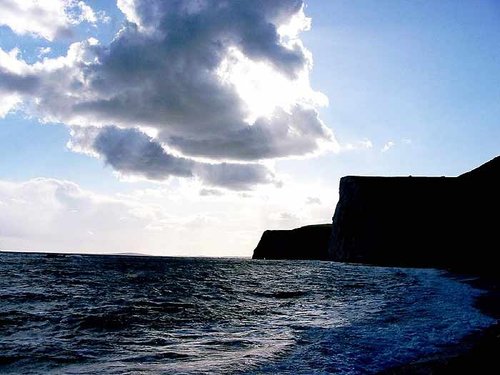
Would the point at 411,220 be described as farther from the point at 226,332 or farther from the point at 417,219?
the point at 226,332

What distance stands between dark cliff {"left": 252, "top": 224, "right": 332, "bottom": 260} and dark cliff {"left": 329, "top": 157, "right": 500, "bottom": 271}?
43.1 metres

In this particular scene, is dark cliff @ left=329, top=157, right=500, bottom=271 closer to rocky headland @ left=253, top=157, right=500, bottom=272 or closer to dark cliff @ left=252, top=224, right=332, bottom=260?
rocky headland @ left=253, top=157, right=500, bottom=272

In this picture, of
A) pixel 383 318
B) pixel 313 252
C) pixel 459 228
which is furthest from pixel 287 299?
pixel 313 252

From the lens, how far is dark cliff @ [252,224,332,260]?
136 metres

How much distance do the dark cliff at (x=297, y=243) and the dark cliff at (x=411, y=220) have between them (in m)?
43.1

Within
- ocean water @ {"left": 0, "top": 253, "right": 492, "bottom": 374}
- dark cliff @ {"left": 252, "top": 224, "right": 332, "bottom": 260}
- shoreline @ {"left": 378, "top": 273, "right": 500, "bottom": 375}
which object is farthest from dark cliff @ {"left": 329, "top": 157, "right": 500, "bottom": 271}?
shoreline @ {"left": 378, "top": 273, "right": 500, "bottom": 375}

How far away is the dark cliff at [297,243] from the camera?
13638cm

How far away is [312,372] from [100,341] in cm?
721

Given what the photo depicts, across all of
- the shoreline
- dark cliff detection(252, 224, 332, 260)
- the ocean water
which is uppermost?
dark cliff detection(252, 224, 332, 260)

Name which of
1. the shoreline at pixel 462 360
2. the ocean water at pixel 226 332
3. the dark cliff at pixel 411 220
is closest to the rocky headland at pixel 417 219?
the dark cliff at pixel 411 220

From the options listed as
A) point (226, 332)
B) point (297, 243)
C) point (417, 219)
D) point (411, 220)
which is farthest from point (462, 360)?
point (297, 243)

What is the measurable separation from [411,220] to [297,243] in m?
64.2

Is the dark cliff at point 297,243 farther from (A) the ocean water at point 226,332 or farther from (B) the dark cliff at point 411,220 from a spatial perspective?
(A) the ocean water at point 226,332

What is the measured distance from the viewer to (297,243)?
14312 cm
